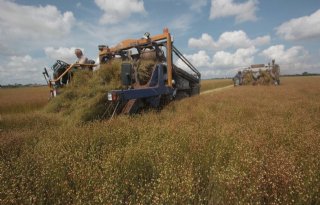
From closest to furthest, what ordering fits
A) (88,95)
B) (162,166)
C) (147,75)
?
1. (162,166)
2. (88,95)
3. (147,75)

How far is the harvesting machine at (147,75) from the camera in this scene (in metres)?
5.84

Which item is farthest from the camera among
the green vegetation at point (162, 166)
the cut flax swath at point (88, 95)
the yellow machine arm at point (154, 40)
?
the yellow machine arm at point (154, 40)

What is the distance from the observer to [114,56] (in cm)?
859

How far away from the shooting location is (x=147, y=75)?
22.5 ft

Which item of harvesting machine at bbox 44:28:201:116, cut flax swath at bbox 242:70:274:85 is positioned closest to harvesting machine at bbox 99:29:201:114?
harvesting machine at bbox 44:28:201:116

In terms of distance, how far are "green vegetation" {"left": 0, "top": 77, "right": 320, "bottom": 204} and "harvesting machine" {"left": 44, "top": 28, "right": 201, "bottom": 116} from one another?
970mm

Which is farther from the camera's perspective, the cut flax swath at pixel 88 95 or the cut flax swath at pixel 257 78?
the cut flax swath at pixel 257 78

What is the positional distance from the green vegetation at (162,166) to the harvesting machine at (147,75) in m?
0.97

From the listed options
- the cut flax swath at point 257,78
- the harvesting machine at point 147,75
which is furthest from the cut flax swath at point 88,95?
the cut flax swath at point 257,78

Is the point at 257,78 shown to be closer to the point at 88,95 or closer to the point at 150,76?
the point at 150,76

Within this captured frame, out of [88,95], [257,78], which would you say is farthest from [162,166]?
[257,78]

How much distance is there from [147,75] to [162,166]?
4444 mm

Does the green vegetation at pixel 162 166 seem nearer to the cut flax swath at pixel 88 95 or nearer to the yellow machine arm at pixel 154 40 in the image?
the cut flax swath at pixel 88 95

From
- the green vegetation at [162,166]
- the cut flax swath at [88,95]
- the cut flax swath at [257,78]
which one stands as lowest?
the green vegetation at [162,166]
